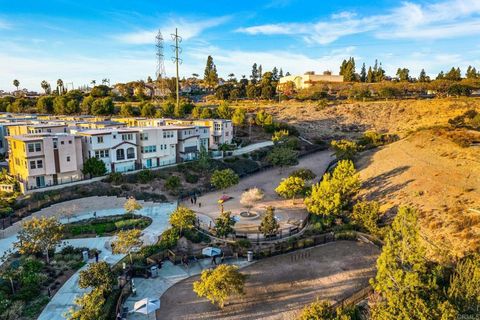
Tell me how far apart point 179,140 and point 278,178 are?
17.0 m

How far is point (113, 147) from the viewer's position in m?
44.5

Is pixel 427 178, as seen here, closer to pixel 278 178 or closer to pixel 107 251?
pixel 278 178

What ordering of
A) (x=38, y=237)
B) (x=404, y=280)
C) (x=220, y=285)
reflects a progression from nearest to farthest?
(x=404, y=280), (x=220, y=285), (x=38, y=237)

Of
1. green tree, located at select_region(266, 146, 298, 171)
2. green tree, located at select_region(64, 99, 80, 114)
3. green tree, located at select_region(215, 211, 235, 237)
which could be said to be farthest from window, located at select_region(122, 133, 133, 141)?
green tree, located at select_region(64, 99, 80, 114)

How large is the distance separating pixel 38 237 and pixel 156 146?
2644 cm

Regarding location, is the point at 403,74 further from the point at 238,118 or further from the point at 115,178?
the point at 115,178

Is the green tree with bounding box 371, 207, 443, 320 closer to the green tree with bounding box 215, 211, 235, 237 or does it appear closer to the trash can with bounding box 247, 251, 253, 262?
the trash can with bounding box 247, 251, 253, 262

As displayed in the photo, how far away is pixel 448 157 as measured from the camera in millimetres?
44094

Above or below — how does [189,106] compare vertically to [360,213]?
above

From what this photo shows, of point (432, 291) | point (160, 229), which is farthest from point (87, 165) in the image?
point (432, 291)

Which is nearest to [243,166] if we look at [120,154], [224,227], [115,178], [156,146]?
[156,146]

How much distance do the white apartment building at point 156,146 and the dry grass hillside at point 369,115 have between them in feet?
130

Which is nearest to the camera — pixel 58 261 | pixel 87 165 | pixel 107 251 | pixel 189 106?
pixel 58 261

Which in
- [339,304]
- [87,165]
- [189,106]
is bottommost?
[339,304]
